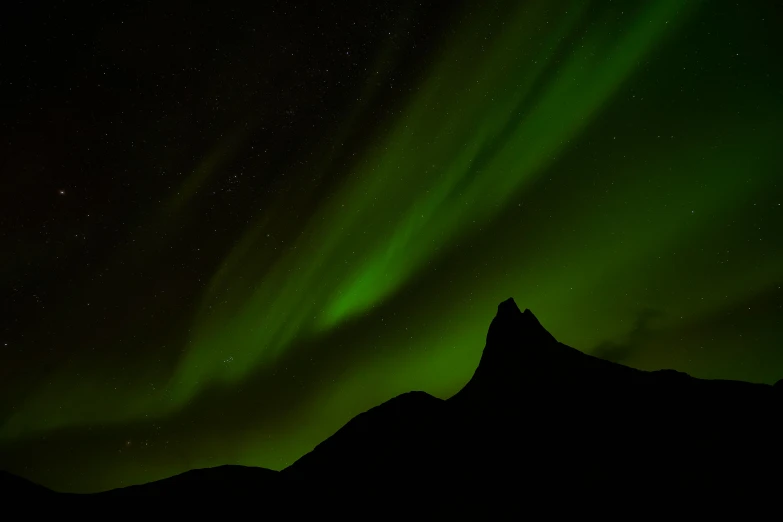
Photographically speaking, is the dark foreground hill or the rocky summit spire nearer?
the dark foreground hill

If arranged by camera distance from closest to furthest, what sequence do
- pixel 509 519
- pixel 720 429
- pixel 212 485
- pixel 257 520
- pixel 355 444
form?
pixel 509 519 < pixel 720 429 < pixel 257 520 < pixel 212 485 < pixel 355 444

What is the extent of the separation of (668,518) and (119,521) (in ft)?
133

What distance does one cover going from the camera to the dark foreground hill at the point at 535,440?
33.0 metres

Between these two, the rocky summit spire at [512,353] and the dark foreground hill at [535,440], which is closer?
the dark foreground hill at [535,440]

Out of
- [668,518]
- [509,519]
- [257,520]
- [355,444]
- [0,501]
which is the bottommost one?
[668,518]

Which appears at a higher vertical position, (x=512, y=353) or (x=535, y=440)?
(x=512, y=353)

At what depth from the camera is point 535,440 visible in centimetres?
4025

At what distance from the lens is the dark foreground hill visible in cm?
3297

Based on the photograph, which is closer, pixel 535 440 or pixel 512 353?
pixel 535 440

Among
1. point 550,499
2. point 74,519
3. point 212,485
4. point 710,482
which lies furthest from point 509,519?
point 74,519

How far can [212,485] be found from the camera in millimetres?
46781

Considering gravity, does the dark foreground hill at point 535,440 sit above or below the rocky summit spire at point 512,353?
below

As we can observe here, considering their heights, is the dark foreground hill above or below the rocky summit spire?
below

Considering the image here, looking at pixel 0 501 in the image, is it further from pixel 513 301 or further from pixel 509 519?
pixel 513 301
